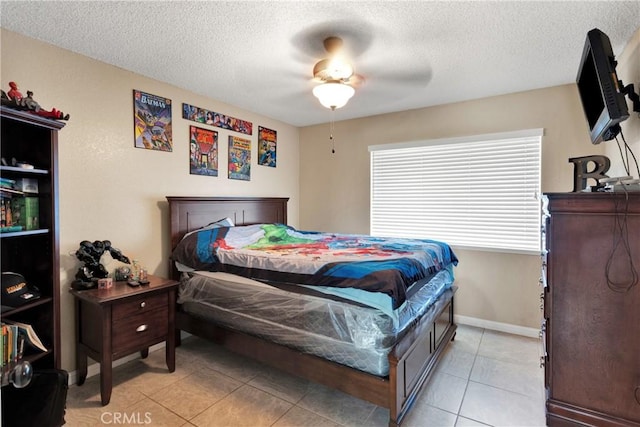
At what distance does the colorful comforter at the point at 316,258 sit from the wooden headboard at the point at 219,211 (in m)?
0.24

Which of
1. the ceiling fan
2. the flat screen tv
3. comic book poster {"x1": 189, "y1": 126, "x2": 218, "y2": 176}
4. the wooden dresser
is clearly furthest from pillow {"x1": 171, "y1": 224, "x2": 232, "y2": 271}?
the flat screen tv

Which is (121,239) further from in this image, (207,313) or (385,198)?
(385,198)

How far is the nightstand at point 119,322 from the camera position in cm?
211

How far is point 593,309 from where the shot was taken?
5.64ft

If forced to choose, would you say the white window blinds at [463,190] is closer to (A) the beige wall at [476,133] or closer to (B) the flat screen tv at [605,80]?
(A) the beige wall at [476,133]

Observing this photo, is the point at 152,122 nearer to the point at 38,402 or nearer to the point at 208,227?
the point at 208,227

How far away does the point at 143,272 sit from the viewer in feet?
8.41

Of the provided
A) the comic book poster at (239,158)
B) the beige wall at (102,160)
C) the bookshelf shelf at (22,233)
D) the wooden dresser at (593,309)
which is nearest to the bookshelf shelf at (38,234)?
the bookshelf shelf at (22,233)

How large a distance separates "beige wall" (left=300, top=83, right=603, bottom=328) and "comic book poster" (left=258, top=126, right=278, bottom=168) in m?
0.59

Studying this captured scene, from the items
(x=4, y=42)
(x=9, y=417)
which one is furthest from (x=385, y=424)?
(x=4, y=42)

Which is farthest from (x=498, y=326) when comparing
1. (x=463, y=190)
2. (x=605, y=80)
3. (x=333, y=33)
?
(x=333, y=33)

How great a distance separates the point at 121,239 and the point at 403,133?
3185mm

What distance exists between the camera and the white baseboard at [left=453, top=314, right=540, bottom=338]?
3.18 metres

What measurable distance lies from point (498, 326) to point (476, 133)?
81.6 inches
